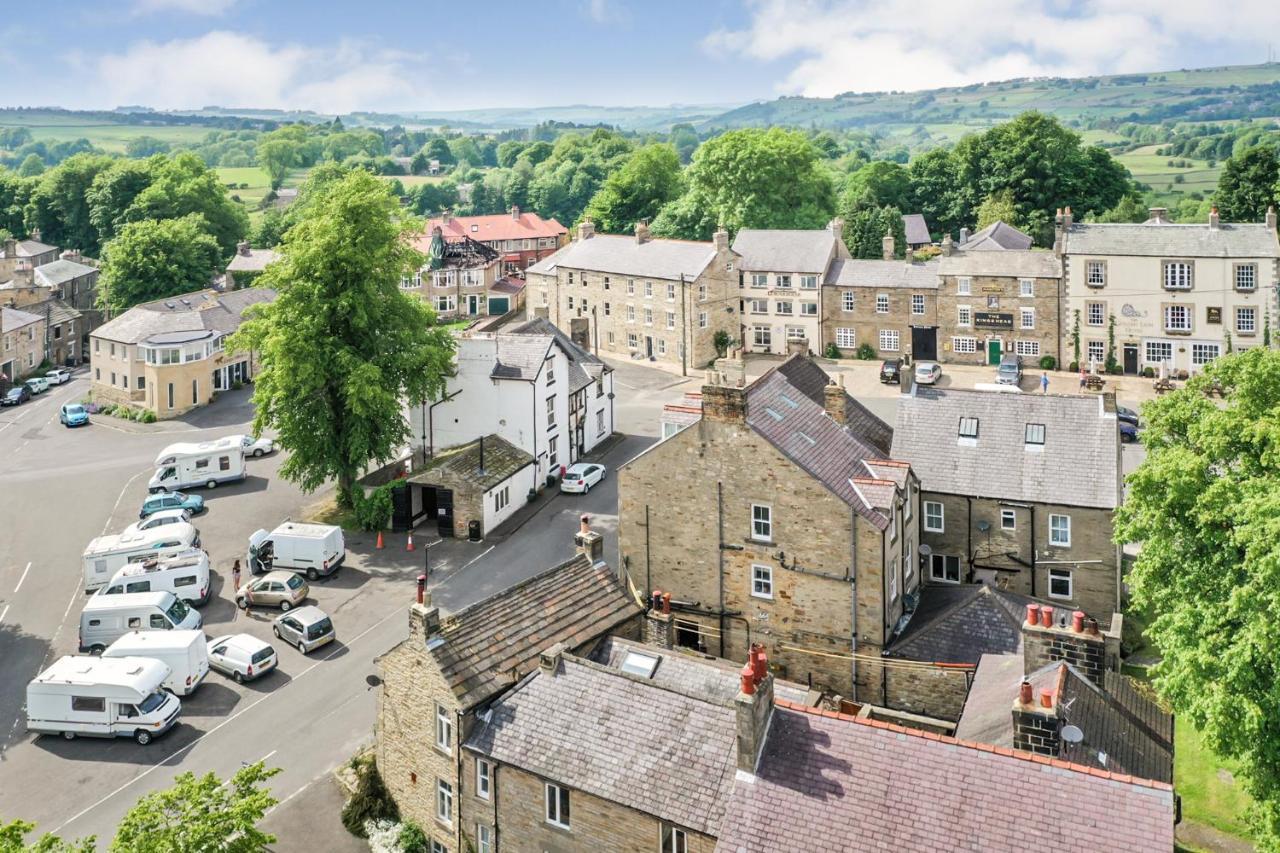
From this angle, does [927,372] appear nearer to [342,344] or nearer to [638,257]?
[638,257]

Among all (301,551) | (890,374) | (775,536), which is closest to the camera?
(775,536)

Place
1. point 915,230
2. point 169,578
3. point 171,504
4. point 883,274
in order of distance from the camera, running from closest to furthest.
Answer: point 169,578
point 171,504
point 883,274
point 915,230

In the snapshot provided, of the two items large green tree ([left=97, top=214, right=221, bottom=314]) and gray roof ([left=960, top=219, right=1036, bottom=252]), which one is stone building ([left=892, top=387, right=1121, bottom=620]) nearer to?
gray roof ([left=960, top=219, right=1036, bottom=252])

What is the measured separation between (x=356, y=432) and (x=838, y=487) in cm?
2474

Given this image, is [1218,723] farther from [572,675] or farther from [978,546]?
[978,546]

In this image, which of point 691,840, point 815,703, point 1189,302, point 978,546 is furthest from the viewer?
point 1189,302

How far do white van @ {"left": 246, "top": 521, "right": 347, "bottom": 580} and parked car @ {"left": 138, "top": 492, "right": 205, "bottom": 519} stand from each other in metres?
7.92

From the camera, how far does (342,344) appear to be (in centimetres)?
5156

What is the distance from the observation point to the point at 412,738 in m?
27.0

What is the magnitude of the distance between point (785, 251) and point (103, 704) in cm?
5841

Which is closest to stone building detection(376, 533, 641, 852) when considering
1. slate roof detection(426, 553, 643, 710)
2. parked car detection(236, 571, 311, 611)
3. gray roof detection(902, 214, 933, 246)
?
slate roof detection(426, 553, 643, 710)

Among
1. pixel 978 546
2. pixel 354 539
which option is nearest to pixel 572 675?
pixel 978 546

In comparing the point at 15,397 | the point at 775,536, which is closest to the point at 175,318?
the point at 15,397

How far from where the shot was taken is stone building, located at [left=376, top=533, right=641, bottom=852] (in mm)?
25734
